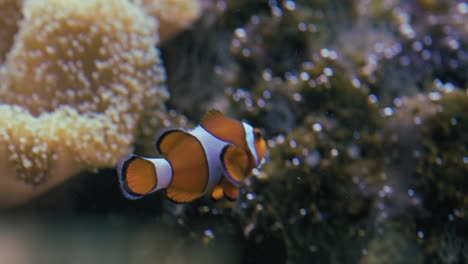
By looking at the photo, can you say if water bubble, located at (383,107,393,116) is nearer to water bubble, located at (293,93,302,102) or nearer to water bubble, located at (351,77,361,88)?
water bubble, located at (351,77,361,88)

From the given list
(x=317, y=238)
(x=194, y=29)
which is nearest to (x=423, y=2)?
(x=194, y=29)

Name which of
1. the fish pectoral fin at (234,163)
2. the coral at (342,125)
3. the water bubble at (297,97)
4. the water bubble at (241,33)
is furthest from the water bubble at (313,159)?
the water bubble at (241,33)

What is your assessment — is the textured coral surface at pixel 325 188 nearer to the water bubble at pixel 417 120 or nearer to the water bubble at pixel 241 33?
the water bubble at pixel 417 120

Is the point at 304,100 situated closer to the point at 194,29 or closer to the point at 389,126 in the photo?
the point at 389,126

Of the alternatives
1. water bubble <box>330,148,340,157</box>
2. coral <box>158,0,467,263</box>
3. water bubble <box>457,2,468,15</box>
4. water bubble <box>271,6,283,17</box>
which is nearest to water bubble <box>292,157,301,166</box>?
coral <box>158,0,467,263</box>

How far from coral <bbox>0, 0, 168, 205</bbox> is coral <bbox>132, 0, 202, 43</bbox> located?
30 centimetres

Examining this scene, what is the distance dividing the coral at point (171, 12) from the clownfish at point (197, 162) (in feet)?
4.20

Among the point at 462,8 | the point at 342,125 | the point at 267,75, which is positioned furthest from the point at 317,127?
the point at 462,8

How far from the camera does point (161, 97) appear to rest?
2.55m

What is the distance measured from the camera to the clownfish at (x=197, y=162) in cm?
154

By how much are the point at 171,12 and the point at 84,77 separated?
0.76 meters

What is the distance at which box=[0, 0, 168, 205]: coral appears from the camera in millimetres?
2199

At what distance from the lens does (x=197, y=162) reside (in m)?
1.65

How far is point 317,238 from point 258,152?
809 mm
